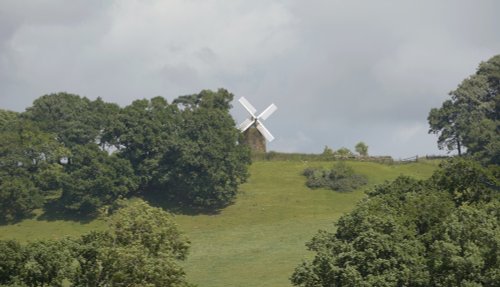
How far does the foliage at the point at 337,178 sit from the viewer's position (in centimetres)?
13975

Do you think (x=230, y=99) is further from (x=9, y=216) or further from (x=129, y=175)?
(x=9, y=216)

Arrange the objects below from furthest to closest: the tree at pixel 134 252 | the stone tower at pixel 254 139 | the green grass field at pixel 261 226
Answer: the stone tower at pixel 254 139 → the green grass field at pixel 261 226 → the tree at pixel 134 252

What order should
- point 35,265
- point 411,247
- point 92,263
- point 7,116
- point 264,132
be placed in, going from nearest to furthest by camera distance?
point 35,265 → point 411,247 → point 92,263 → point 7,116 → point 264,132

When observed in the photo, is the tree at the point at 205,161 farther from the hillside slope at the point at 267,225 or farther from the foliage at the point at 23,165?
the foliage at the point at 23,165

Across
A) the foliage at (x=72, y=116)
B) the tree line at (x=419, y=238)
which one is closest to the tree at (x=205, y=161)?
the foliage at (x=72, y=116)

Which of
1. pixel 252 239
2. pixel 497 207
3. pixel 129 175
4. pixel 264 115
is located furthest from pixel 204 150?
pixel 497 207

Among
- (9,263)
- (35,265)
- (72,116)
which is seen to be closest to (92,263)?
(35,265)

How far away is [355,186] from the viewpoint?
139625 mm

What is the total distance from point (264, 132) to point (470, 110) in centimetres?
3411

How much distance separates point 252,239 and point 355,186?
29481mm

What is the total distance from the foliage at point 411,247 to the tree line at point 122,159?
5542cm

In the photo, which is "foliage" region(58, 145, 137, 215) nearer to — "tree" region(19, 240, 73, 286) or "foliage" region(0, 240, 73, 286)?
"foliage" region(0, 240, 73, 286)

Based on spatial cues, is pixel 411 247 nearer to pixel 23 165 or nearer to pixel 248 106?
pixel 23 165

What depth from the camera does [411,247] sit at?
228ft
